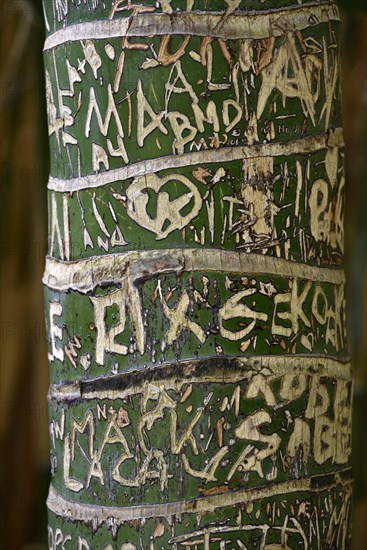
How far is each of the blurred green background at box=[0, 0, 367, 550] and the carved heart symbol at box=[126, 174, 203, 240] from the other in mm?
1059

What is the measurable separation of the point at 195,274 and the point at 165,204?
2.6 inches

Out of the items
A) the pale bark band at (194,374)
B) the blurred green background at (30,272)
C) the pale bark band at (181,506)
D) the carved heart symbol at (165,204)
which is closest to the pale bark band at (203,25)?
the carved heart symbol at (165,204)

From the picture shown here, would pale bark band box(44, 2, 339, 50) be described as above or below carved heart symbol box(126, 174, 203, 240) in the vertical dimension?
above

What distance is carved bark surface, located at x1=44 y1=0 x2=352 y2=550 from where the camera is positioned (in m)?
0.79

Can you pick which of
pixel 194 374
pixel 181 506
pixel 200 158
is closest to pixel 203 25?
pixel 200 158

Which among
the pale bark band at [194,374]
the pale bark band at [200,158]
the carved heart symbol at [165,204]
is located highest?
the pale bark band at [200,158]

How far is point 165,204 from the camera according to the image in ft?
2.61

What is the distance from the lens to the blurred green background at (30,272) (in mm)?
1921

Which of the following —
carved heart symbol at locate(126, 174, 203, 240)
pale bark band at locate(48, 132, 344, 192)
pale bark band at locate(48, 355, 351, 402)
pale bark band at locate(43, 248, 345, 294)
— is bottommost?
pale bark band at locate(48, 355, 351, 402)

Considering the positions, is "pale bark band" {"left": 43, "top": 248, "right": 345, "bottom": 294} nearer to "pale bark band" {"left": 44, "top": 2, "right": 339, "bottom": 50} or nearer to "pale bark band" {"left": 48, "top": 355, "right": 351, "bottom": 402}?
"pale bark band" {"left": 48, "top": 355, "right": 351, "bottom": 402}

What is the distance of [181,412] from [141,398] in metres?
0.04

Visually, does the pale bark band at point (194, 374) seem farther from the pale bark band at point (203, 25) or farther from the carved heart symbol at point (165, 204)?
the pale bark band at point (203, 25)

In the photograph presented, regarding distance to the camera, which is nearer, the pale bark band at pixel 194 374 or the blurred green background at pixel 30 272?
the pale bark band at pixel 194 374

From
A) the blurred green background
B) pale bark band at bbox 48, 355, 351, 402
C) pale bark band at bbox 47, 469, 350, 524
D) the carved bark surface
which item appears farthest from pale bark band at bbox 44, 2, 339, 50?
the blurred green background
